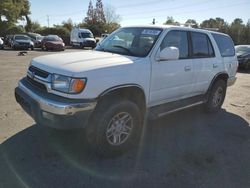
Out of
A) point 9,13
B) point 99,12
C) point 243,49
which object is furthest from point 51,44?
point 99,12

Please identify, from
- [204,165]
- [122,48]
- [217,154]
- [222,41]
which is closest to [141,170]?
[204,165]

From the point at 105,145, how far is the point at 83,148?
0.53 metres

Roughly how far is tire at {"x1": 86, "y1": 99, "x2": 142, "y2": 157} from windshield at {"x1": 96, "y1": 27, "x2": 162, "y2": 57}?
0.96 m

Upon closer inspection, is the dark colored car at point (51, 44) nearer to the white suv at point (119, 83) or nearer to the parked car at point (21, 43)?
the parked car at point (21, 43)

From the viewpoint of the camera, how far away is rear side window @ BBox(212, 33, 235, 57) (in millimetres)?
6336

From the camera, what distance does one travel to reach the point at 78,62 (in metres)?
3.96

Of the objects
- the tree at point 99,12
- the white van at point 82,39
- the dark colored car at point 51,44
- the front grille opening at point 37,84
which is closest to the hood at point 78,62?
the front grille opening at point 37,84

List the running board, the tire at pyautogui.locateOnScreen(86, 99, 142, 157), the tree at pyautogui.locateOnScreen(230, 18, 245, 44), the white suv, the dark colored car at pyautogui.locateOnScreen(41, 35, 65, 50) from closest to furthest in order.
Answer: the white suv
the tire at pyautogui.locateOnScreen(86, 99, 142, 157)
the running board
the dark colored car at pyautogui.locateOnScreen(41, 35, 65, 50)
the tree at pyautogui.locateOnScreen(230, 18, 245, 44)

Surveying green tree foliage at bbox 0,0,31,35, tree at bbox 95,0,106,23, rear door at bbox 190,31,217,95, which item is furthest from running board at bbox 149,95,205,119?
tree at bbox 95,0,106,23

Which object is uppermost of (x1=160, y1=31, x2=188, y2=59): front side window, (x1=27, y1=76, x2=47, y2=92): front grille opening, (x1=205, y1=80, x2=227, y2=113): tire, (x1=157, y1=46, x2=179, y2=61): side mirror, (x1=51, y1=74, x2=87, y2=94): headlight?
(x1=160, y1=31, x2=188, y2=59): front side window

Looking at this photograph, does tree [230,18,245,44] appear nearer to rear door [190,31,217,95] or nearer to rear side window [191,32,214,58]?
rear door [190,31,217,95]

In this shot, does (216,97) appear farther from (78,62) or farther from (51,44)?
(51,44)

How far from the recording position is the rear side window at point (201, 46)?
548cm

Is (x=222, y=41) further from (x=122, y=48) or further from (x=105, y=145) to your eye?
(x=105, y=145)
